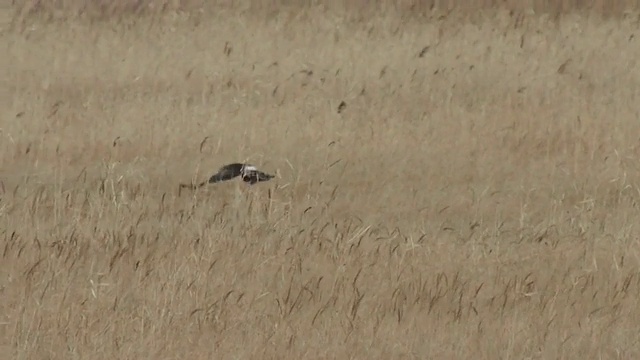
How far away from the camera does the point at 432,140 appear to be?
291 inches

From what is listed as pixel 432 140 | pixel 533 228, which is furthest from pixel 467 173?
pixel 533 228

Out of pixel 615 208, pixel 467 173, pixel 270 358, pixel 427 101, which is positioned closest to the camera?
pixel 270 358

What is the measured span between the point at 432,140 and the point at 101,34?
16.3ft

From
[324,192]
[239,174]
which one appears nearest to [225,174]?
[239,174]

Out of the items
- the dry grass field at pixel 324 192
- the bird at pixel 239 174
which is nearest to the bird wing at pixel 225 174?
the bird at pixel 239 174

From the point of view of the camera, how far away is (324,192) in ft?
20.1

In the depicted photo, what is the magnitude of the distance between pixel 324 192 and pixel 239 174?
0.46 metres

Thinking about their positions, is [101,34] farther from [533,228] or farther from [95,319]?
[95,319]

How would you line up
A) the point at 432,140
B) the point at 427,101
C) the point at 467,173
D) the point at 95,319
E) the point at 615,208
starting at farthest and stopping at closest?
the point at 427,101
the point at 432,140
the point at 467,173
the point at 615,208
the point at 95,319

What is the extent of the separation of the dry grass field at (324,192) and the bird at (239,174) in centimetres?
12

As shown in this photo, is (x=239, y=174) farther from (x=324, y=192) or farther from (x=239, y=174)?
(x=324, y=192)

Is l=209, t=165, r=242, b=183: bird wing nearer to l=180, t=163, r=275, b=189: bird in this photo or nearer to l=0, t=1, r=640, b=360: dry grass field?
l=180, t=163, r=275, b=189: bird

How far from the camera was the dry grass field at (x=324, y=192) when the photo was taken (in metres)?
3.83

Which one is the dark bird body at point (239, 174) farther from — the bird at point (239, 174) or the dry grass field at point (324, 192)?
the dry grass field at point (324, 192)
